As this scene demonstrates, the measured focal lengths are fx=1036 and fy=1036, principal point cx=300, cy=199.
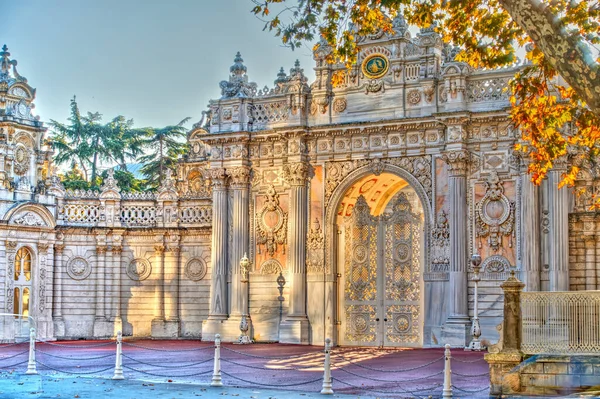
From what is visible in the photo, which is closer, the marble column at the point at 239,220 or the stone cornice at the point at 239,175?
the marble column at the point at 239,220

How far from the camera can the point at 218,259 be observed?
34719 mm

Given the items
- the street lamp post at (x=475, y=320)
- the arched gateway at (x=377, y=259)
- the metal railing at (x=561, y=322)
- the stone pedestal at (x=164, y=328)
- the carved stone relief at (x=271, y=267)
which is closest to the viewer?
the metal railing at (x=561, y=322)

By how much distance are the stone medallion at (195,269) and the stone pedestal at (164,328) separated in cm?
170

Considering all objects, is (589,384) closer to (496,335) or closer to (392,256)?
(496,335)

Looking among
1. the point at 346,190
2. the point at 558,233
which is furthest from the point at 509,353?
the point at 346,190

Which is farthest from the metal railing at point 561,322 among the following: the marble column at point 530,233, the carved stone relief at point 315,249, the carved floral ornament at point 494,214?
the carved stone relief at point 315,249

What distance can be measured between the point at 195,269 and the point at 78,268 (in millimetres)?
4160

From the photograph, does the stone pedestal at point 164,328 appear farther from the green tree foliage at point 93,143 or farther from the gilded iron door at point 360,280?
the green tree foliage at point 93,143

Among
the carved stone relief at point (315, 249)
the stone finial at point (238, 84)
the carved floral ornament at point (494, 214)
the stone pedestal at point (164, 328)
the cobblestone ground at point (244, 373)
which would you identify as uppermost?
the stone finial at point (238, 84)

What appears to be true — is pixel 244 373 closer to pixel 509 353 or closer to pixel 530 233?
pixel 509 353

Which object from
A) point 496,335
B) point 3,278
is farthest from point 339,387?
point 3,278

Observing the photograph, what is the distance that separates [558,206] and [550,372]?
37.8 feet

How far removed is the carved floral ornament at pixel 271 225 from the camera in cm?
3409

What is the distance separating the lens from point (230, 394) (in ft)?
63.0
